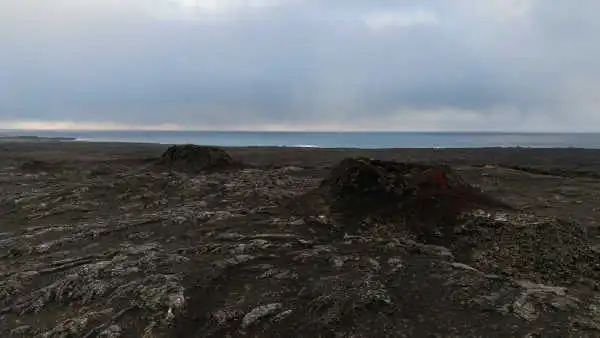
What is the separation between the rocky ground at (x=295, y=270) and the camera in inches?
376

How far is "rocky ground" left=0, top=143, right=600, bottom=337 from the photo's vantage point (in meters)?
9.54

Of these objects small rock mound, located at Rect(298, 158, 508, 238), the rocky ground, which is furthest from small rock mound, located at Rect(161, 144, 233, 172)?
small rock mound, located at Rect(298, 158, 508, 238)

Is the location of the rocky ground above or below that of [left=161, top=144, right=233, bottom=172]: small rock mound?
below

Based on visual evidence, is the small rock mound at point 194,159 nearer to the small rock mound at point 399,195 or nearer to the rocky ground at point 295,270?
the rocky ground at point 295,270

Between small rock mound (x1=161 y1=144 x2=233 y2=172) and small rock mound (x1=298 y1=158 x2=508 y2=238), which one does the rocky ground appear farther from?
small rock mound (x1=161 y1=144 x2=233 y2=172)

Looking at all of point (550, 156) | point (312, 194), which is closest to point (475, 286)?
point (312, 194)

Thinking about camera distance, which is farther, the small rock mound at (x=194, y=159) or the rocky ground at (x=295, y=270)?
the small rock mound at (x=194, y=159)

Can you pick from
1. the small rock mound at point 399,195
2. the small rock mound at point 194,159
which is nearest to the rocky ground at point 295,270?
the small rock mound at point 399,195

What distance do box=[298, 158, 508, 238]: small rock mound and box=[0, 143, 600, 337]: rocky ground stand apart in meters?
0.13

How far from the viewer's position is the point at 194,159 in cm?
2988

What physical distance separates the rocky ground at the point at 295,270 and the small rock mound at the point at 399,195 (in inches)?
5.2

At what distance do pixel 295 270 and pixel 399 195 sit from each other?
192 inches

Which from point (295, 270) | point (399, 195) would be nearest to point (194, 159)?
point (399, 195)

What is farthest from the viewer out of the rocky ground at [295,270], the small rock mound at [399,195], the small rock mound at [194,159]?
the small rock mound at [194,159]
